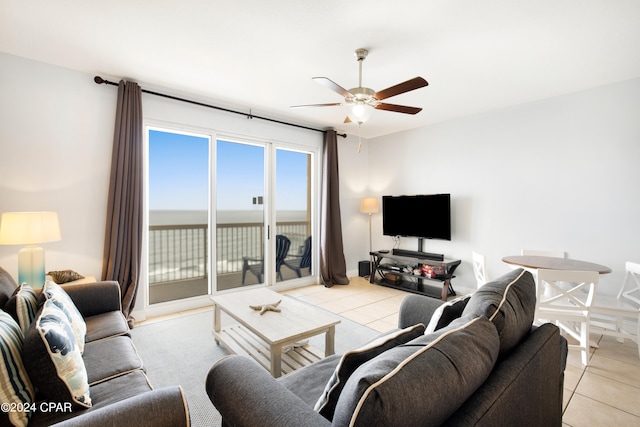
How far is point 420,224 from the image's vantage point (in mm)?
4652

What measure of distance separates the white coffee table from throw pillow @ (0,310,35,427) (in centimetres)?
111

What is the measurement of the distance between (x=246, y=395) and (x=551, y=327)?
1.31 meters

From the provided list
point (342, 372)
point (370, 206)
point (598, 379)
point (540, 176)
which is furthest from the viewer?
point (370, 206)

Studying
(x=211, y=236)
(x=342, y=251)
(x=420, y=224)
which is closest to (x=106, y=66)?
(x=211, y=236)

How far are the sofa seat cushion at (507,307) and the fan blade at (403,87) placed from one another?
1479mm

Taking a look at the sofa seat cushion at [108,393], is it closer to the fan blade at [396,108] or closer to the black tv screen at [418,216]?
the fan blade at [396,108]

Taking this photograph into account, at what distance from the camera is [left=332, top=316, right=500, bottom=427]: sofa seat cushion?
2.21 feet

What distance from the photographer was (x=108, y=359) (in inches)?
62.6

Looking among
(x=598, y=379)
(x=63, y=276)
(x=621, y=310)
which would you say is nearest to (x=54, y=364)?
(x=63, y=276)

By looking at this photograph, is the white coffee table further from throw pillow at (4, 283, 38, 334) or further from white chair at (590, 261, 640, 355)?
white chair at (590, 261, 640, 355)

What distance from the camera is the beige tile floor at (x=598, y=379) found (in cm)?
185

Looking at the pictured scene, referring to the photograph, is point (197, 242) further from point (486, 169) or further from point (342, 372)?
point (486, 169)

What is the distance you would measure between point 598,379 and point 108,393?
3155 mm

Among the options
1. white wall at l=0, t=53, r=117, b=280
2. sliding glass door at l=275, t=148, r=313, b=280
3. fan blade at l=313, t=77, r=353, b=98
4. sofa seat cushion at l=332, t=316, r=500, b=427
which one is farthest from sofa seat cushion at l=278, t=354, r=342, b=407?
sliding glass door at l=275, t=148, r=313, b=280
